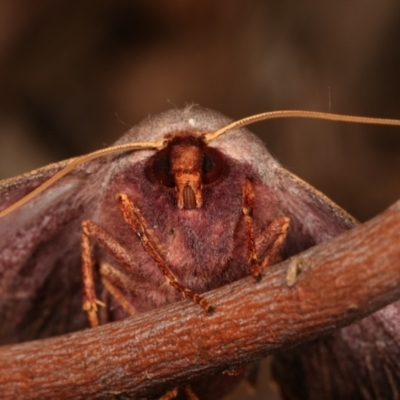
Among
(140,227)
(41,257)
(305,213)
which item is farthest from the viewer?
(41,257)

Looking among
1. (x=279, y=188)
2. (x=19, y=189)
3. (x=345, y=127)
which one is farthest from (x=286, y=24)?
(x=19, y=189)

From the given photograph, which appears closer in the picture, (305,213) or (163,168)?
(163,168)

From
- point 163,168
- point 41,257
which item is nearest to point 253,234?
point 163,168

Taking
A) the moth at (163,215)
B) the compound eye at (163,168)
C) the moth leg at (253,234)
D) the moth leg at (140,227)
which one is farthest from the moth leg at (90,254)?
the moth leg at (253,234)

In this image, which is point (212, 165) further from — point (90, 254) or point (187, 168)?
point (90, 254)

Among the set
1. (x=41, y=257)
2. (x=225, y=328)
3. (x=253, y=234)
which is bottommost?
(x=225, y=328)

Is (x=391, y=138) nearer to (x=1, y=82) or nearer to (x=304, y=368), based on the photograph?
(x=304, y=368)

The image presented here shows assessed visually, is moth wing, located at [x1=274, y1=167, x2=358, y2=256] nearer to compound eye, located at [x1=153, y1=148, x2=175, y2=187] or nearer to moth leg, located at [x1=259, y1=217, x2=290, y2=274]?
moth leg, located at [x1=259, y1=217, x2=290, y2=274]
